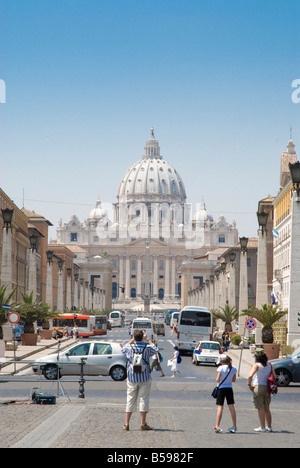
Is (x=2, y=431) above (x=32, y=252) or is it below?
below

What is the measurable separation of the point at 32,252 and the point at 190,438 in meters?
44.3

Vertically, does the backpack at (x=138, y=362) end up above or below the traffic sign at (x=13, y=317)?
below

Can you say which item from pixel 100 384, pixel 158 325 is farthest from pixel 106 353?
pixel 158 325

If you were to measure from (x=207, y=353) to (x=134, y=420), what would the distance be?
24.3 metres

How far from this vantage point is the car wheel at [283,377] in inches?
1106

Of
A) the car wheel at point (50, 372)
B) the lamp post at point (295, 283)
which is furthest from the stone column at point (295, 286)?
the car wheel at point (50, 372)

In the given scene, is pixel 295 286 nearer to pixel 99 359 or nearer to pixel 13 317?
pixel 99 359

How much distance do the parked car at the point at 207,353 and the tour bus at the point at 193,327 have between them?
10.8m

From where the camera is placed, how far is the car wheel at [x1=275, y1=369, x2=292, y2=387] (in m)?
28.1

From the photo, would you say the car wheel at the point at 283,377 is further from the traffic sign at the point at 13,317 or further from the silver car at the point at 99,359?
the traffic sign at the point at 13,317

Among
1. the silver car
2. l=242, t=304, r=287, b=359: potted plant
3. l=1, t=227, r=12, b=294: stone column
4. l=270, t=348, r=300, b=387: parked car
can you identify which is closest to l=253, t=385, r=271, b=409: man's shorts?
l=270, t=348, r=300, b=387: parked car

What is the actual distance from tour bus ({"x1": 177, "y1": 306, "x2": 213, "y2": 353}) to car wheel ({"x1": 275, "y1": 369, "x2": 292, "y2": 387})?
81.7 feet
